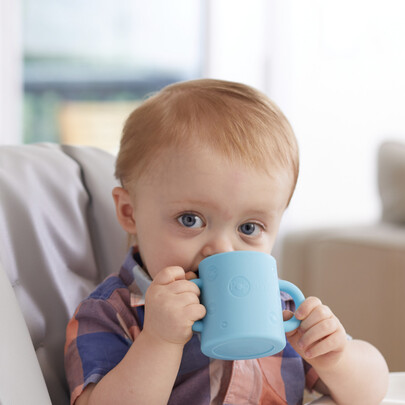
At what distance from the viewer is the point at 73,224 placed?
106 cm

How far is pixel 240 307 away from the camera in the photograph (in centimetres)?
70

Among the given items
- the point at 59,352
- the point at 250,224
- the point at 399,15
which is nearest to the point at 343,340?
the point at 250,224

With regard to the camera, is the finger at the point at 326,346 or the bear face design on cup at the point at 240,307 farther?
the finger at the point at 326,346

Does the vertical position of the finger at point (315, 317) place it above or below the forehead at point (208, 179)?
below

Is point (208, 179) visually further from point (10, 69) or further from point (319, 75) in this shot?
point (10, 69)

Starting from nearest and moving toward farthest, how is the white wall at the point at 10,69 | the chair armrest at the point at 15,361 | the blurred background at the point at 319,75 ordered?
the chair armrest at the point at 15,361 < the blurred background at the point at 319,75 < the white wall at the point at 10,69

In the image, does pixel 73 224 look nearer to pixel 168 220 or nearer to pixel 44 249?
pixel 44 249

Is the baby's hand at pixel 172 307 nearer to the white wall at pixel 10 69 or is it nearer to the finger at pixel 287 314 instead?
the finger at pixel 287 314

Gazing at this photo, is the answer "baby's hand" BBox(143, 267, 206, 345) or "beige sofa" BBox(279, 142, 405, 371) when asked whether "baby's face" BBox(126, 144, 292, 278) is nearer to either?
"baby's hand" BBox(143, 267, 206, 345)

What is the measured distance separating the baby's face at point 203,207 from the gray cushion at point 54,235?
189 mm

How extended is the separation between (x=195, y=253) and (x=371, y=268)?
1.16m

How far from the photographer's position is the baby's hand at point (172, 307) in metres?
0.74

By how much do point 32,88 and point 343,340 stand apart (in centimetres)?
489

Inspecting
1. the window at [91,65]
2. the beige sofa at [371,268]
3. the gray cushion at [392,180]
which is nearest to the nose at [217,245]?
the beige sofa at [371,268]
